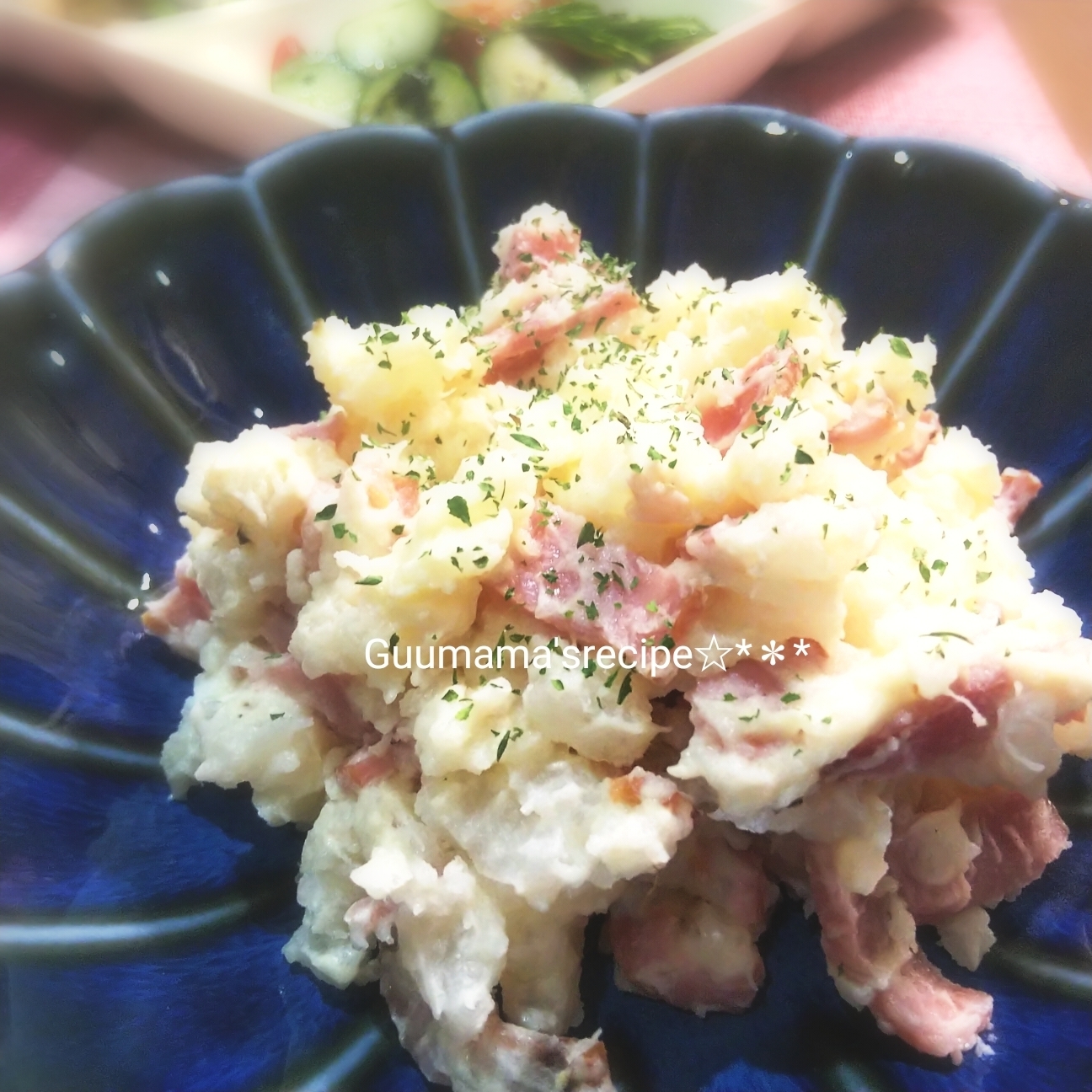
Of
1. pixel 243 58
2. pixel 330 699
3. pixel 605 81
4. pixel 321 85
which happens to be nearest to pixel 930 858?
pixel 330 699

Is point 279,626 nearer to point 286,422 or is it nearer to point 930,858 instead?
point 286,422

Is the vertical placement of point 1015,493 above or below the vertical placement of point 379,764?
above

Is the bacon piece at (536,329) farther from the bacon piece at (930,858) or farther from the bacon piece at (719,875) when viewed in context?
the bacon piece at (930,858)

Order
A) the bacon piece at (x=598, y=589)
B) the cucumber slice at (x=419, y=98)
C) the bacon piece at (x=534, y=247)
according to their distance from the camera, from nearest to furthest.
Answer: the bacon piece at (x=598, y=589)
the bacon piece at (x=534, y=247)
the cucumber slice at (x=419, y=98)

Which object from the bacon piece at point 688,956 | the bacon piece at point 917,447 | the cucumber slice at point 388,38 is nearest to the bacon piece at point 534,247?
the bacon piece at point 917,447

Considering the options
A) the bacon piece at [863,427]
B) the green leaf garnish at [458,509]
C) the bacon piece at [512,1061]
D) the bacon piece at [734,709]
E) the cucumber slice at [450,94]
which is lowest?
the bacon piece at [512,1061]

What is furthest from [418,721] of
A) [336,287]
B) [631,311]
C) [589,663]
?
[336,287]

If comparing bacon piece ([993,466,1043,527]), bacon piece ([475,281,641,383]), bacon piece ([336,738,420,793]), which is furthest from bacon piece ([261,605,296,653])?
bacon piece ([993,466,1043,527])
